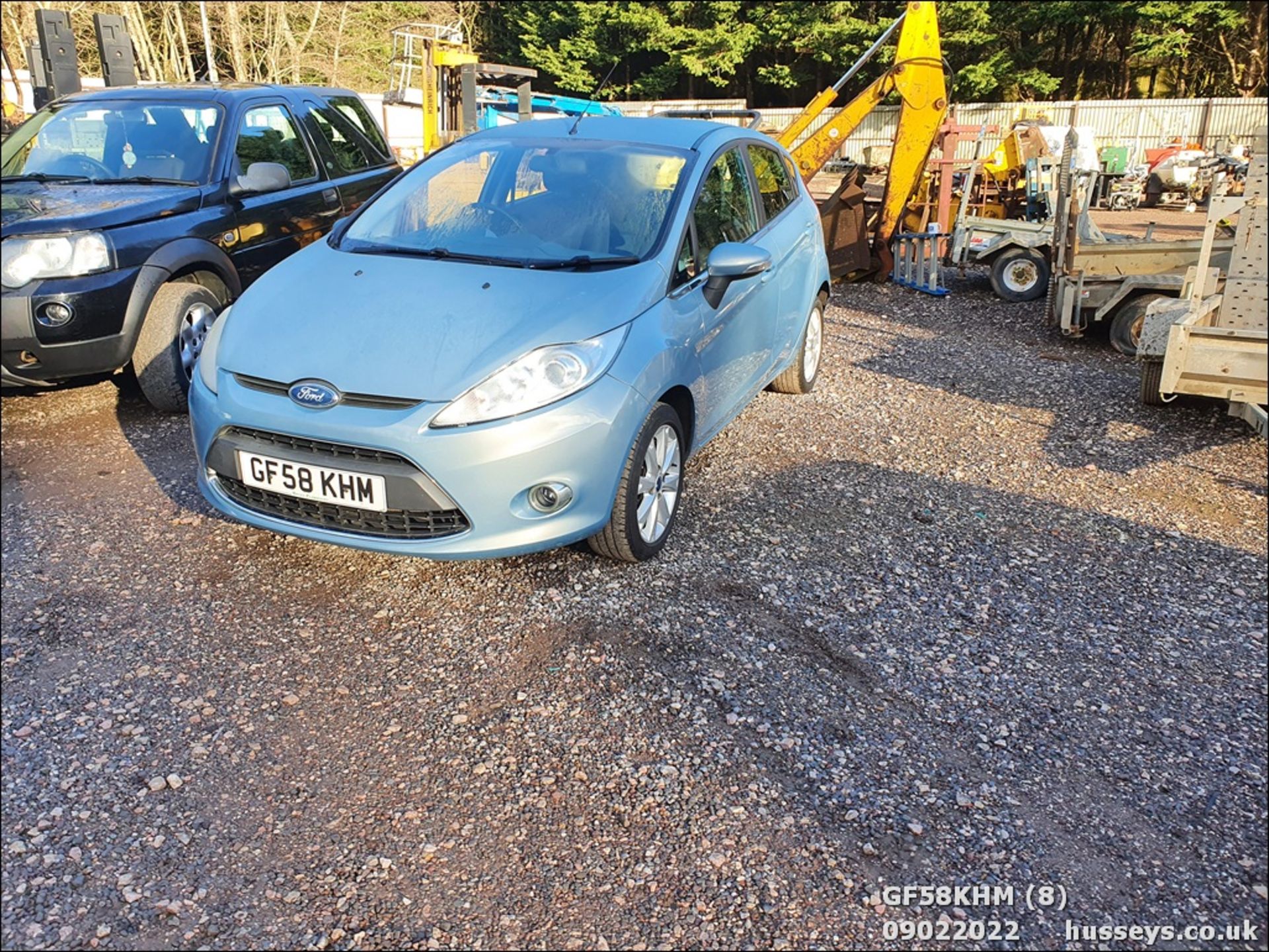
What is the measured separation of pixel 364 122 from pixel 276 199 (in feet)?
5.69

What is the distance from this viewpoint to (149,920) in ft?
7.18

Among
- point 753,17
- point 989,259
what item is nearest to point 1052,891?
point 989,259

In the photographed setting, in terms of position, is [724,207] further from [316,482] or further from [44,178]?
[44,178]

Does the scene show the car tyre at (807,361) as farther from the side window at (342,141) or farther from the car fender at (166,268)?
the side window at (342,141)

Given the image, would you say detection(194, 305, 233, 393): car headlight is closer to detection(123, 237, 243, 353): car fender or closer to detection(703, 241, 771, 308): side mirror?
detection(123, 237, 243, 353): car fender

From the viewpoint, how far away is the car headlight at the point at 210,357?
357 centimetres

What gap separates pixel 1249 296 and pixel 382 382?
4.96 metres

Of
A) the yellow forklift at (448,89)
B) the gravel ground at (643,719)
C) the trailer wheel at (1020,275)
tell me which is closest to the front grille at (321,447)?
the gravel ground at (643,719)

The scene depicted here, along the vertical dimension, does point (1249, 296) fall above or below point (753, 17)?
below

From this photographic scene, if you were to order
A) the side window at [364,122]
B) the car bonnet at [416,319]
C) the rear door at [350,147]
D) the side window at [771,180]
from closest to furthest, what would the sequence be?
the car bonnet at [416,319], the side window at [771,180], the rear door at [350,147], the side window at [364,122]

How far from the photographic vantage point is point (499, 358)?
11.0 feet

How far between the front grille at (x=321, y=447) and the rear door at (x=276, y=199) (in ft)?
9.03

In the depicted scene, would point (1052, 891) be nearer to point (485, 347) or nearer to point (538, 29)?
point (485, 347)

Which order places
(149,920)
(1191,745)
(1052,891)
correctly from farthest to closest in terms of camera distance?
(1191,745), (1052,891), (149,920)
